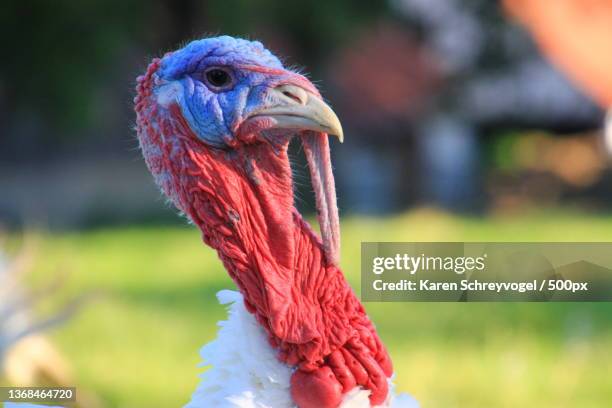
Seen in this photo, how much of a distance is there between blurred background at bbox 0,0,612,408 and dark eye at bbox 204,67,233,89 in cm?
282

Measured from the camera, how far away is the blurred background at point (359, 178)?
233 inches

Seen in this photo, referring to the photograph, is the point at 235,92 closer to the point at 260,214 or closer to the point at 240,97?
the point at 240,97

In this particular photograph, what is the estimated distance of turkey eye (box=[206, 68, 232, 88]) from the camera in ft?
7.45

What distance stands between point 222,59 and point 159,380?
387 cm

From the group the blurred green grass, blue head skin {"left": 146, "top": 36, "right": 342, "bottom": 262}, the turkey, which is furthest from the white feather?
the blurred green grass

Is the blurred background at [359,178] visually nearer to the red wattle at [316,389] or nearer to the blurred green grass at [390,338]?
the blurred green grass at [390,338]

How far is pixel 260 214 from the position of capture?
230cm

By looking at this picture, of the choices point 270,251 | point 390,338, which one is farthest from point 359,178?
point 270,251

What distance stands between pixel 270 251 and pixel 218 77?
37 cm

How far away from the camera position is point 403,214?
14.8 metres

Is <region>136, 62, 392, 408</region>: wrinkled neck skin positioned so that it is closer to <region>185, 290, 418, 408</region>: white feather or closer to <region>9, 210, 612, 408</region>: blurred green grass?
<region>185, 290, 418, 408</region>: white feather

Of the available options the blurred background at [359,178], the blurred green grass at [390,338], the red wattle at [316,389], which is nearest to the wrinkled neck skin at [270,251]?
the red wattle at [316,389]

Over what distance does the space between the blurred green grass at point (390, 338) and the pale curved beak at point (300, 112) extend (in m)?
2.82

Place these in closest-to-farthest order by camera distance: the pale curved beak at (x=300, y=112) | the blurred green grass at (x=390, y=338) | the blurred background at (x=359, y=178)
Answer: the pale curved beak at (x=300, y=112)
the blurred green grass at (x=390, y=338)
the blurred background at (x=359, y=178)
